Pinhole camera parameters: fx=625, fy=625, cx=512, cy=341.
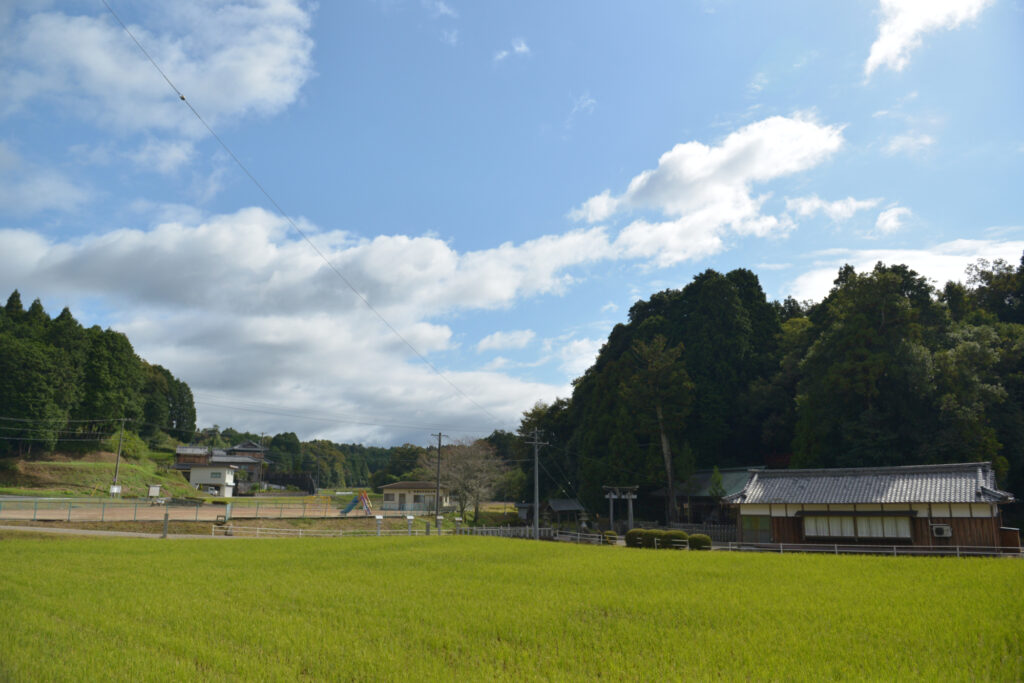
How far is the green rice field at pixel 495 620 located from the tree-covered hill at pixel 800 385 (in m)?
20.1

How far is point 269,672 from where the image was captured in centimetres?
966

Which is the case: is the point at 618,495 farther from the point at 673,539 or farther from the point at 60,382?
the point at 60,382

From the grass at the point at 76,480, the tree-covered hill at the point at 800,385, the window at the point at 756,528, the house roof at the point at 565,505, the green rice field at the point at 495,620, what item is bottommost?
the house roof at the point at 565,505

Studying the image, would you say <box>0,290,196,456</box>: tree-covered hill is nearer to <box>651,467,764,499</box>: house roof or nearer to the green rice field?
the green rice field

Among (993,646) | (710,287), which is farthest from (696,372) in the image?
(993,646)

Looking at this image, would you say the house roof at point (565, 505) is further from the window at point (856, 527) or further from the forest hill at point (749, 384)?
the window at point (856, 527)

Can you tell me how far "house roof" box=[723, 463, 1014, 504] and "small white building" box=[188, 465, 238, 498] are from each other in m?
57.1

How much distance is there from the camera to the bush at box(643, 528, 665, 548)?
35.3 meters

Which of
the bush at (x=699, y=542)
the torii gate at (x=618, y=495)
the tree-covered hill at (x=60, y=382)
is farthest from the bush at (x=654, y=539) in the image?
the tree-covered hill at (x=60, y=382)

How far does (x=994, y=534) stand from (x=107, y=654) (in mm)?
35804

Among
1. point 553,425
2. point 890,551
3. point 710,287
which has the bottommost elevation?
point 890,551

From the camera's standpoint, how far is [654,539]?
35750 mm

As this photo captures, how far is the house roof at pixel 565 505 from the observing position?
59.9 metres

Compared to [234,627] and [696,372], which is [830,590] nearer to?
[234,627]
